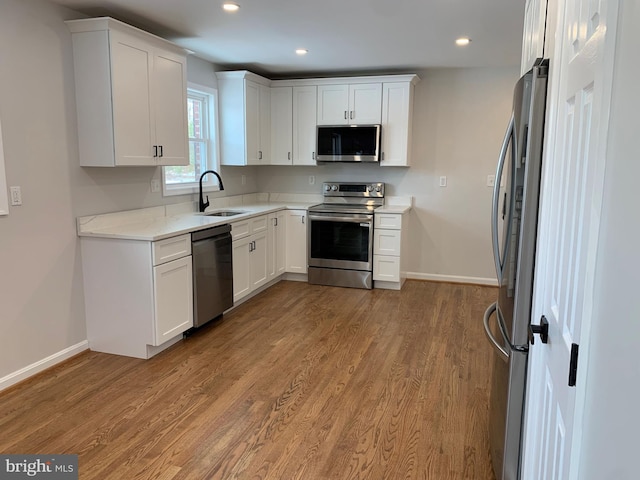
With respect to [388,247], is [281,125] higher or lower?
higher

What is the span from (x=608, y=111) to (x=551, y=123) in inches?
30.6

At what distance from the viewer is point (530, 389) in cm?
169

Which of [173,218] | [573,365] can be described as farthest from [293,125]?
[573,365]

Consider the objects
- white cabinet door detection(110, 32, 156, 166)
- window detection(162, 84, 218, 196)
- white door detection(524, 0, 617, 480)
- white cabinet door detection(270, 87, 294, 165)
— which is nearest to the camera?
white door detection(524, 0, 617, 480)

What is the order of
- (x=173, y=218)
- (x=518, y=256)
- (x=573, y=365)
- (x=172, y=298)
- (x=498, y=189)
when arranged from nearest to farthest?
(x=573, y=365), (x=518, y=256), (x=498, y=189), (x=172, y=298), (x=173, y=218)

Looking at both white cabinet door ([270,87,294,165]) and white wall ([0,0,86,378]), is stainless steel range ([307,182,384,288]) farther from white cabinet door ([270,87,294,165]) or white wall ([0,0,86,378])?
white wall ([0,0,86,378])

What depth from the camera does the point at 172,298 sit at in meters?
3.45

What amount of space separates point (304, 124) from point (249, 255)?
181 centimetres

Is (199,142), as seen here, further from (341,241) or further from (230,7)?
(230,7)

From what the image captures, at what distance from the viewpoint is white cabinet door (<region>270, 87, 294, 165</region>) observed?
5545mm

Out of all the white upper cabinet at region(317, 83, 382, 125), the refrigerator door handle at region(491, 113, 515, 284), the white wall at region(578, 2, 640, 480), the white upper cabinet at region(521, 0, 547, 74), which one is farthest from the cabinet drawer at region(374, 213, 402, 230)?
the white wall at region(578, 2, 640, 480)

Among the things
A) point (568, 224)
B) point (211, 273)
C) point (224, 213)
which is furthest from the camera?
point (224, 213)

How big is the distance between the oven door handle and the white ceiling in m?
1.57

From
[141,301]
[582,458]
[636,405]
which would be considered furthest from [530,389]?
[141,301]
